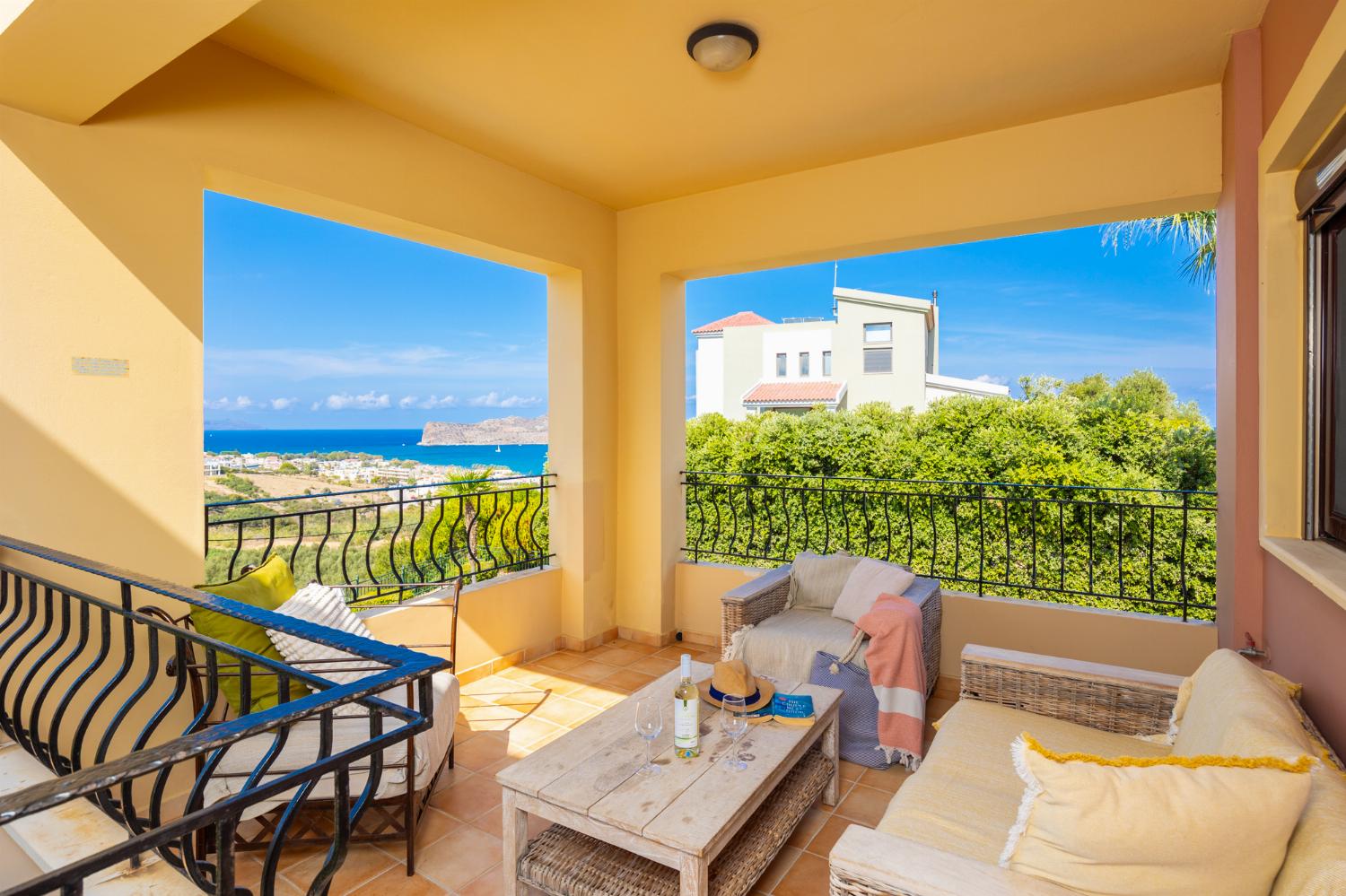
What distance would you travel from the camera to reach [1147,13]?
90.4 inches

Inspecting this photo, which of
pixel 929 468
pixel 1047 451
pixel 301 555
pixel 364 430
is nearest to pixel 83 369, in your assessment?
pixel 929 468

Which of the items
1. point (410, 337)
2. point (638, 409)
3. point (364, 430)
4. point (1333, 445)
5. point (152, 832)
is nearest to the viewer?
point (152, 832)

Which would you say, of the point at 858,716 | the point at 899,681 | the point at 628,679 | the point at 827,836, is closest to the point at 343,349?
the point at 628,679

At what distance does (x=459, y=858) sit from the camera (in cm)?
Result: 216

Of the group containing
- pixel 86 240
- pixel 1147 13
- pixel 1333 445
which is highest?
pixel 1147 13

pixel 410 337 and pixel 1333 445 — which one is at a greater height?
pixel 410 337

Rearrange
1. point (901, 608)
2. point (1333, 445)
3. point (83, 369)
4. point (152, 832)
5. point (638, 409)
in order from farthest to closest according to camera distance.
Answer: point (638, 409), point (901, 608), point (83, 369), point (1333, 445), point (152, 832)

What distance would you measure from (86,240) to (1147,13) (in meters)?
3.72

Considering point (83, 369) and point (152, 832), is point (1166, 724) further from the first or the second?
point (83, 369)

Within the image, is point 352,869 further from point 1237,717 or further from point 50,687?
point 1237,717

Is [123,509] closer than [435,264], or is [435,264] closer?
[123,509]

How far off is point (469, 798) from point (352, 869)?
1.61ft

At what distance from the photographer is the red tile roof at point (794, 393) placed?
1458 cm

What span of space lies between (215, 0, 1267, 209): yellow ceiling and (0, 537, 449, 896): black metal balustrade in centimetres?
206
